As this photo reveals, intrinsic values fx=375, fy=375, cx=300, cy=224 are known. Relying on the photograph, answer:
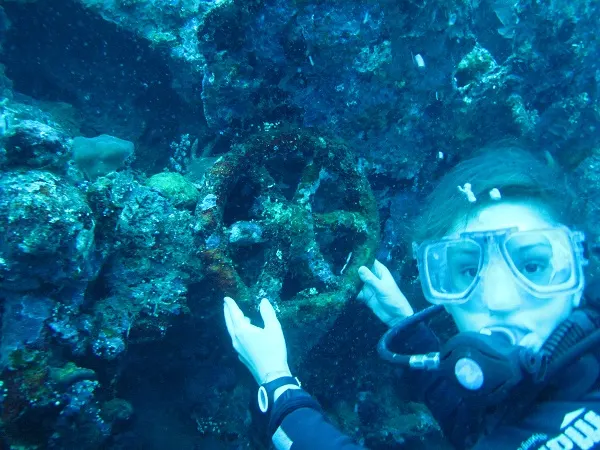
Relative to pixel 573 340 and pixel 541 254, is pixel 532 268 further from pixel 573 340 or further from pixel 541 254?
pixel 573 340

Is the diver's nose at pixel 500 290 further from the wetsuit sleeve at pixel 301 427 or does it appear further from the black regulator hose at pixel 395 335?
the wetsuit sleeve at pixel 301 427

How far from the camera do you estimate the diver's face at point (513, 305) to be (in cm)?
203

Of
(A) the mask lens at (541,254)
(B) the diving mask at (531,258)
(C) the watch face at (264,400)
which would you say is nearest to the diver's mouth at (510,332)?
(B) the diving mask at (531,258)

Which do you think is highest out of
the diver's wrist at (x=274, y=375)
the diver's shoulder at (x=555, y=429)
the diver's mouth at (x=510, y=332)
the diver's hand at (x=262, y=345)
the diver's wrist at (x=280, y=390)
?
the diver's hand at (x=262, y=345)

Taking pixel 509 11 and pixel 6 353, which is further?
pixel 509 11

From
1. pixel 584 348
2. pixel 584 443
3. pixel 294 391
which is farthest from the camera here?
pixel 294 391

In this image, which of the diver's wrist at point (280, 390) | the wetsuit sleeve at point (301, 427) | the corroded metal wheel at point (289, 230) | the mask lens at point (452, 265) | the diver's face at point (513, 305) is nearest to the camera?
the wetsuit sleeve at point (301, 427)

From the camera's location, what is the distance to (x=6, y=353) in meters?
2.03

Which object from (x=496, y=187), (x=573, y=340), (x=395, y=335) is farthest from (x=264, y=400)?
(x=496, y=187)

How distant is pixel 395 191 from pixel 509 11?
2.67 m

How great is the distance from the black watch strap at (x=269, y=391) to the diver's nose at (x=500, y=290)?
124 centimetres

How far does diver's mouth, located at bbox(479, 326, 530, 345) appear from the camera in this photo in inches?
77.0

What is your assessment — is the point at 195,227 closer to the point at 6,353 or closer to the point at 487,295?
the point at 6,353

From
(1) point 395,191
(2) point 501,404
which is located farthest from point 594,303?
(1) point 395,191
